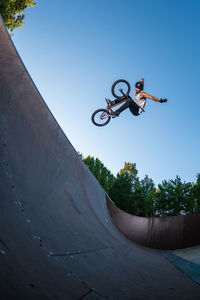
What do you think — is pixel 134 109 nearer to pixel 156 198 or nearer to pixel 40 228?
pixel 40 228

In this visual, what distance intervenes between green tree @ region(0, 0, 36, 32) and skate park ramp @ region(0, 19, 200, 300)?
11.0 m

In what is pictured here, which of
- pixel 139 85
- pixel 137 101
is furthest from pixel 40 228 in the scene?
pixel 139 85

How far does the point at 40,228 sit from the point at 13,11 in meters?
14.8

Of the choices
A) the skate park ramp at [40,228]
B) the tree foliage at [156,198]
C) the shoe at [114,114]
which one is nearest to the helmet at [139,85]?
the shoe at [114,114]

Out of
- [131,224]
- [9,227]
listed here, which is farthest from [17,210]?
[131,224]

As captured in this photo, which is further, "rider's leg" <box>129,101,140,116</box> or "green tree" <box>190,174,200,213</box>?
"green tree" <box>190,174,200,213</box>

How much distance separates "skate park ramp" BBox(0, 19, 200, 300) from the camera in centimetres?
121

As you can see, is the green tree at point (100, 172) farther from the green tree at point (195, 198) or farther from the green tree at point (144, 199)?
the green tree at point (195, 198)

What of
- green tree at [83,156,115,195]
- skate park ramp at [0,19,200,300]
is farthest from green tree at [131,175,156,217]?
skate park ramp at [0,19,200,300]

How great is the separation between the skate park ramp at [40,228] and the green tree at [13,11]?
1103 centimetres

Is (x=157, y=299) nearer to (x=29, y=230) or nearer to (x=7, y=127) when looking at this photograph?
(x=29, y=230)

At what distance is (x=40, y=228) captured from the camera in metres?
1.97

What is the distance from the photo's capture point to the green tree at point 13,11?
11445 mm

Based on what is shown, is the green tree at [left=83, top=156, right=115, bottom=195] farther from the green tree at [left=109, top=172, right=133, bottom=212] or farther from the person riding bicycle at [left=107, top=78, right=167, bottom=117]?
the person riding bicycle at [left=107, top=78, right=167, bottom=117]
